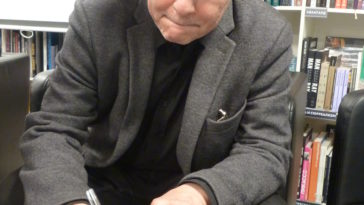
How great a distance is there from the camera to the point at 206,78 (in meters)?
0.85

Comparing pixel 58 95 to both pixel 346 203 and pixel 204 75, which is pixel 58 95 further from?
pixel 346 203

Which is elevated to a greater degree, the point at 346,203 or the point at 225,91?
the point at 225,91

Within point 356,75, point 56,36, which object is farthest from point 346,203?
point 56,36

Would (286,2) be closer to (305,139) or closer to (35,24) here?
(305,139)

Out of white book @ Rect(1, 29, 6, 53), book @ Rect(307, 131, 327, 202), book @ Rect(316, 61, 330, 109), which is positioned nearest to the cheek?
book @ Rect(316, 61, 330, 109)

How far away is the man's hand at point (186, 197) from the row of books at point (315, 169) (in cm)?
120

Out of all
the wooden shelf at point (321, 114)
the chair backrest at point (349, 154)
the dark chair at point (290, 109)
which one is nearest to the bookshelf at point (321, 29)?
the wooden shelf at point (321, 114)

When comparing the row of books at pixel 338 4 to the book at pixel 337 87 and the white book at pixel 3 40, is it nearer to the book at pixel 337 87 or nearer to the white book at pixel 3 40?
the book at pixel 337 87

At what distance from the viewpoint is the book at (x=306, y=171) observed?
1858mm

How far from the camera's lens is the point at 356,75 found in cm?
175

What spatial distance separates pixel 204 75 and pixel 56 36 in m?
1.55

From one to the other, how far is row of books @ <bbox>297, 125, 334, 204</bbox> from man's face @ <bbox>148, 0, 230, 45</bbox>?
122 centimetres

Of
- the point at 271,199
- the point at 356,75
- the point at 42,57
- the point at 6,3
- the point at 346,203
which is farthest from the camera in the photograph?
the point at 42,57

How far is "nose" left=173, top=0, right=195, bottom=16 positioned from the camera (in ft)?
2.40
